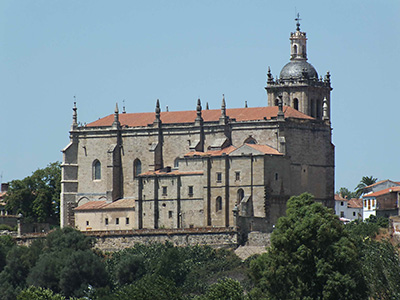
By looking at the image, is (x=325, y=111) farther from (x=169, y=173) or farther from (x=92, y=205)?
(x=92, y=205)

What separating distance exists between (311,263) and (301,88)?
49888mm

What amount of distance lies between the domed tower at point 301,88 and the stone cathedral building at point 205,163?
90 mm

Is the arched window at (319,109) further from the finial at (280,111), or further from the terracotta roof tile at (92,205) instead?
the terracotta roof tile at (92,205)

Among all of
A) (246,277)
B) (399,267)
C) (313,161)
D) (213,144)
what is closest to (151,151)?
(213,144)

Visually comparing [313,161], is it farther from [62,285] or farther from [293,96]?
[62,285]

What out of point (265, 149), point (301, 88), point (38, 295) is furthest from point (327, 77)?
point (38, 295)

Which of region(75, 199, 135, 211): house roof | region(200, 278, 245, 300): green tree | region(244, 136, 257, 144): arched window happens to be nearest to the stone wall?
region(75, 199, 135, 211): house roof

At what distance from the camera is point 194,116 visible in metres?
130

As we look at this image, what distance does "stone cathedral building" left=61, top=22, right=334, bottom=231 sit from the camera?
12106 centimetres

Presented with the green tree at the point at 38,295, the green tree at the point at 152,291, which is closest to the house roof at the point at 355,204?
the green tree at the point at 38,295

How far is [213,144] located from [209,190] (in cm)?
538

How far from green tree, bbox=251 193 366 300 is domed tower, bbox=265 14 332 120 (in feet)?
150

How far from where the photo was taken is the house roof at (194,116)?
4983 inches

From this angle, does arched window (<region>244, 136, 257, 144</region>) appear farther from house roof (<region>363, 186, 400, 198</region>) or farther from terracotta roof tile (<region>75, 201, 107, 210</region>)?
house roof (<region>363, 186, 400, 198</region>)
